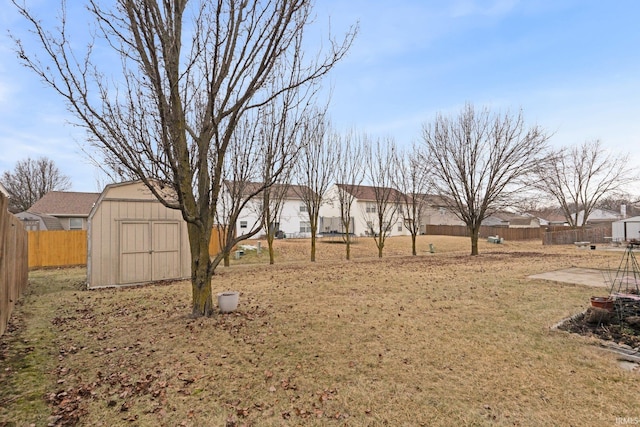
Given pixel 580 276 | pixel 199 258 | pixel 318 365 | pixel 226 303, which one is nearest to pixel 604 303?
pixel 318 365

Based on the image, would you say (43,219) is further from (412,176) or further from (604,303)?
(604,303)

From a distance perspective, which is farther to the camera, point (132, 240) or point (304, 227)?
point (304, 227)

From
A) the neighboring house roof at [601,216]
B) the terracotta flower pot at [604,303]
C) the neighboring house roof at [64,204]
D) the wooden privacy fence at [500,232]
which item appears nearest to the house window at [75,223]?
the neighboring house roof at [64,204]

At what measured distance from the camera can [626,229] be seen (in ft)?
93.5

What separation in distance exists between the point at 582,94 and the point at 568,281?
273 inches

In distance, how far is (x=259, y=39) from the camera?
5371mm

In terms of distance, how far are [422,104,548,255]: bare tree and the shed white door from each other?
15696 millimetres

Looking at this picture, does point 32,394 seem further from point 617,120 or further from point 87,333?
point 617,120

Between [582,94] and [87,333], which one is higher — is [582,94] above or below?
above

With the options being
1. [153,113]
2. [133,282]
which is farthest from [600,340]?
[133,282]

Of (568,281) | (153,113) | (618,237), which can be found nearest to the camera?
(153,113)

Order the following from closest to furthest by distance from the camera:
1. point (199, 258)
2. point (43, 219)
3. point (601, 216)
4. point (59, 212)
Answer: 1. point (199, 258)
2. point (43, 219)
3. point (59, 212)
4. point (601, 216)

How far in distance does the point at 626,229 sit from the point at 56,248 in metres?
42.7

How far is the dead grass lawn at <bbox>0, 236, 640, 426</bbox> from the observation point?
3.04 meters
